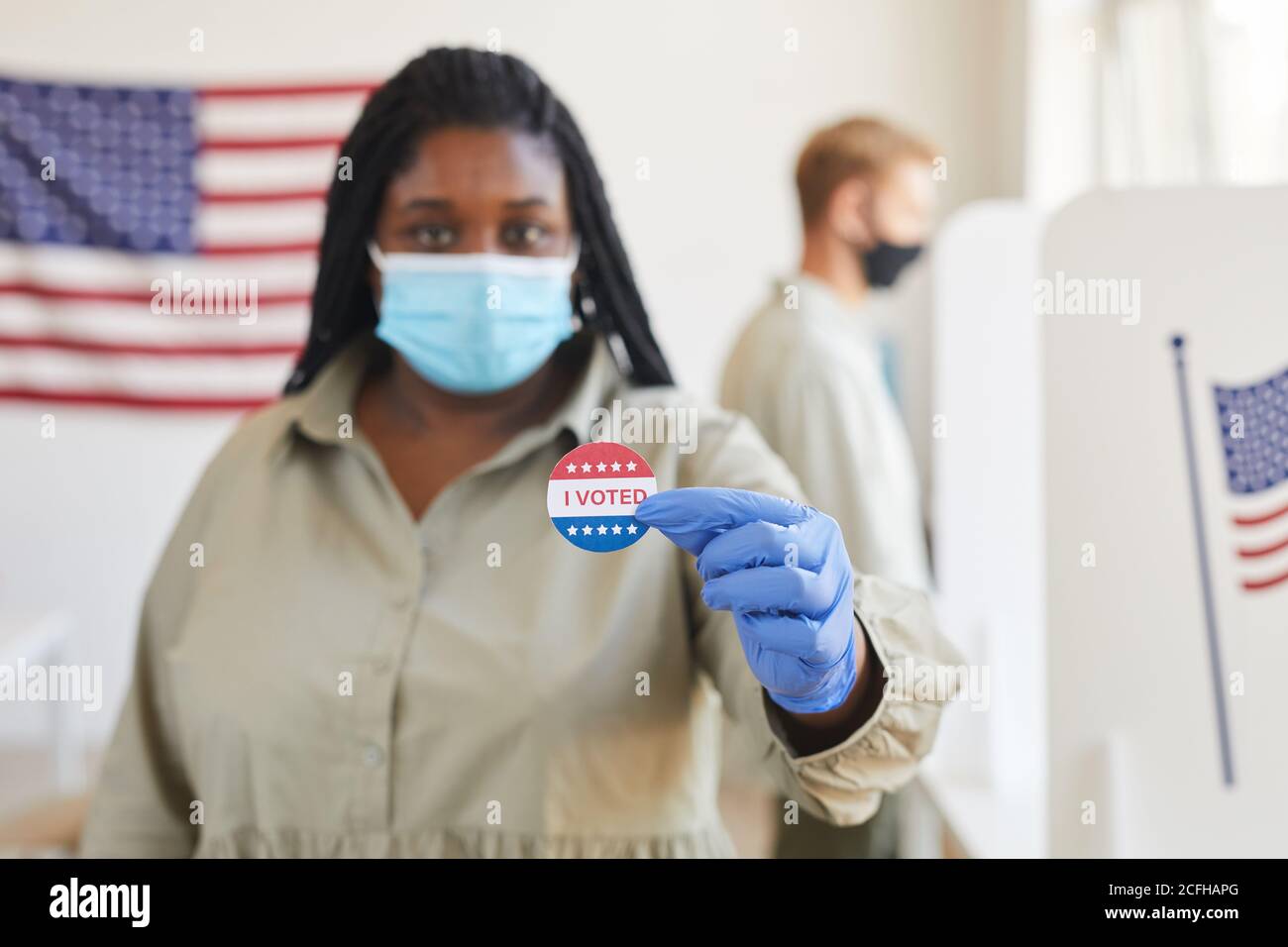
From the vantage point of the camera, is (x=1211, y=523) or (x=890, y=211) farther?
(x=890, y=211)

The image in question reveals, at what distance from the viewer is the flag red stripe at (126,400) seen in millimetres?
1557

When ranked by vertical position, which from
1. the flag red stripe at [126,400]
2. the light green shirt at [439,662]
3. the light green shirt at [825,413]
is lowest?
the light green shirt at [439,662]

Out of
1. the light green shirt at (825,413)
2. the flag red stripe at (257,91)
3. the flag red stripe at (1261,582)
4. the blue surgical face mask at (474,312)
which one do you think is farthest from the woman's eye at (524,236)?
the flag red stripe at (257,91)

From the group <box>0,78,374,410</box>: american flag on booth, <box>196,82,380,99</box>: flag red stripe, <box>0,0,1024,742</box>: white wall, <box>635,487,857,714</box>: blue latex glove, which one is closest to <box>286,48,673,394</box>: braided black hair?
<box>0,0,1024,742</box>: white wall

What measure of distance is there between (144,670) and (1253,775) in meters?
0.83

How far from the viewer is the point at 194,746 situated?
32.6 inches

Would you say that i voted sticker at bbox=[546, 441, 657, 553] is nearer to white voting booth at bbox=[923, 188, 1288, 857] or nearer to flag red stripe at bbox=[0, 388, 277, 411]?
white voting booth at bbox=[923, 188, 1288, 857]

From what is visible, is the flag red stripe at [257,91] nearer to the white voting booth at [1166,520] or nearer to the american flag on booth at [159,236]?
the american flag on booth at [159,236]

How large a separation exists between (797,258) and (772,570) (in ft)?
5.69

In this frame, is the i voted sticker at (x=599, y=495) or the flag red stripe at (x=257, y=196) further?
the flag red stripe at (x=257, y=196)

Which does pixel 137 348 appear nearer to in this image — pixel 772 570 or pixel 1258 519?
pixel 772 570
